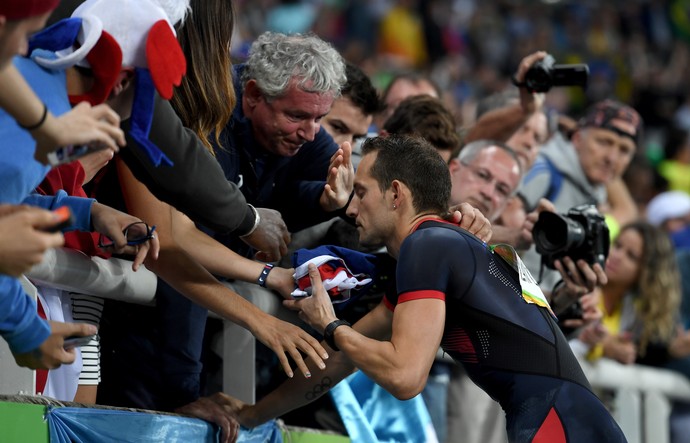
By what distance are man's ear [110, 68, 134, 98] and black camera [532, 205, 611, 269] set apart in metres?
2.08

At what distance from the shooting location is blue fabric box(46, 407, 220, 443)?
105 inches

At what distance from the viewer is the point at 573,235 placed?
4.05 metres

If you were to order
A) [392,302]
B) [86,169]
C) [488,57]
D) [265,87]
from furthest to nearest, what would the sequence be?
[488,57]
[265,87]
[392,302]
[86,169]

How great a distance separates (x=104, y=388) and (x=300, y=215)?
2.73 ft

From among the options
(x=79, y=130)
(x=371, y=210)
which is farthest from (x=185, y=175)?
(x=371, y=210)

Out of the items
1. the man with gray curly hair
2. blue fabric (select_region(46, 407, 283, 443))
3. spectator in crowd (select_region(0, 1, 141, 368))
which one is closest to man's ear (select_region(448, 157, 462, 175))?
the man with gray curly hair

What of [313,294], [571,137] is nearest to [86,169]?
[313,294]

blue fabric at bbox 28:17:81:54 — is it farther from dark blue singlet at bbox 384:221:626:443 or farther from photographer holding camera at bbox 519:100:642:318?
photographer holding camera at bbox 519:100:642:318

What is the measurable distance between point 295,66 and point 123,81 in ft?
4.05

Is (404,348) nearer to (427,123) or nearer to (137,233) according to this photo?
(137,233)

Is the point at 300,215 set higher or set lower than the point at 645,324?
higher

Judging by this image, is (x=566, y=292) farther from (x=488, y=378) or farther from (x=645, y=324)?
(x=645, y=324)

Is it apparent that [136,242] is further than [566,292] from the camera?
No

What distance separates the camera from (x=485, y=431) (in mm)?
4805
